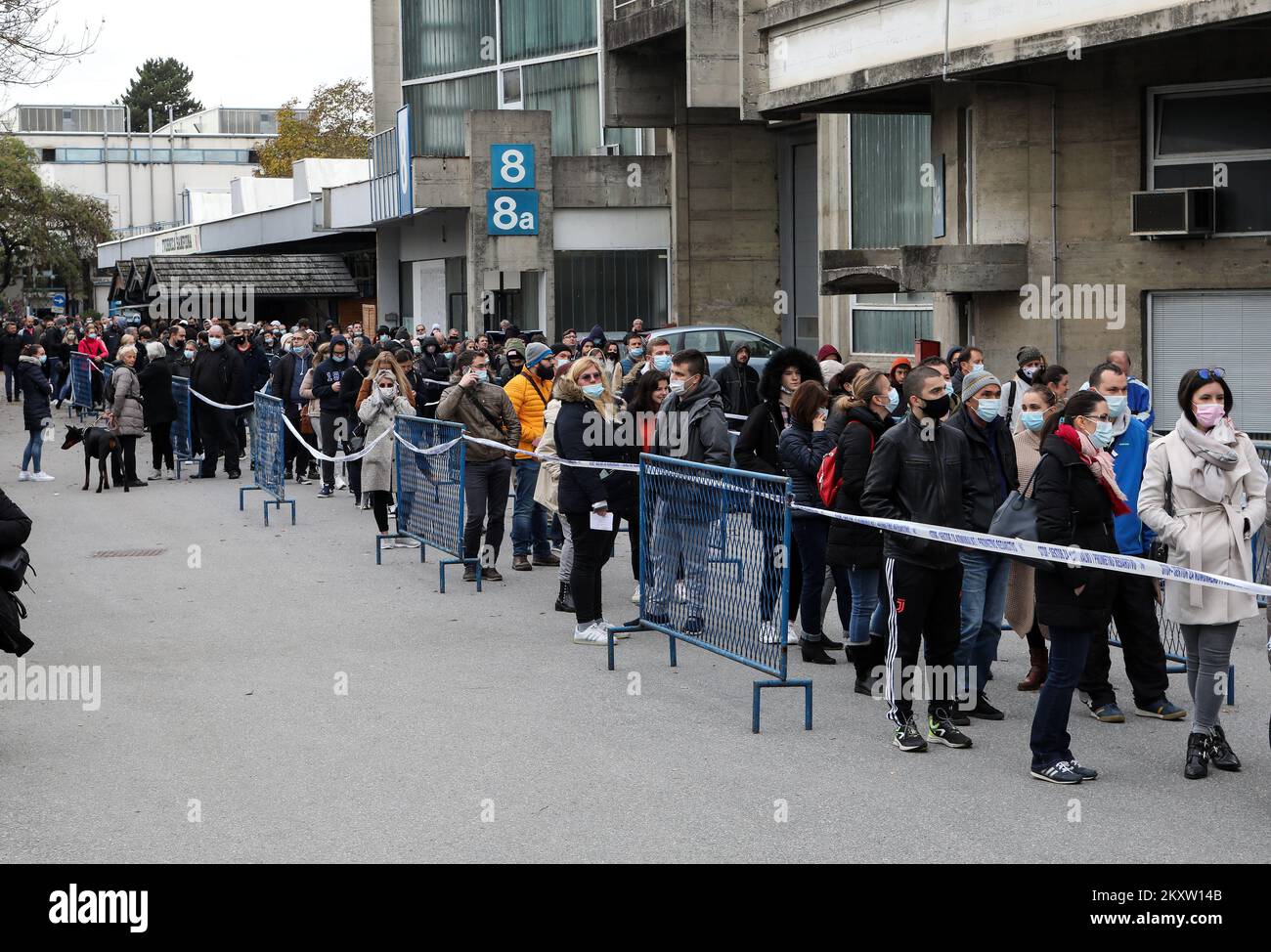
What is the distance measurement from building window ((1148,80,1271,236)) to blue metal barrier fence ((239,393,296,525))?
35.8 ft

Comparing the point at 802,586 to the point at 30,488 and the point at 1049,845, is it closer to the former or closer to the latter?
the point at 1049,845

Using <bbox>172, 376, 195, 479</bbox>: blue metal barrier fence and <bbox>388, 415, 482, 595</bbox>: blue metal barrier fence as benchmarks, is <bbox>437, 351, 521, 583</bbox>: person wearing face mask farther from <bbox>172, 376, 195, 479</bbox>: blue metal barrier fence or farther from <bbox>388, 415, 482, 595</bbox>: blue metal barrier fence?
<bbox>172, 376, 195, 479</bbox>: blue metal barrier fence

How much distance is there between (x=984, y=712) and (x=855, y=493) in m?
1.38

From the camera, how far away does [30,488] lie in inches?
824

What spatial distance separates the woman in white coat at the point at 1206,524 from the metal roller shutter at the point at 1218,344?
11.9 metres

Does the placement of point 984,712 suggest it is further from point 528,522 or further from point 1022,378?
point 528,522

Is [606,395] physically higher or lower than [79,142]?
lower

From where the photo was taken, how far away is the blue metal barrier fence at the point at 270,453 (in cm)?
1744

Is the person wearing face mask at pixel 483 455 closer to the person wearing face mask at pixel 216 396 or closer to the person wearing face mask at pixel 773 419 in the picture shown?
the person wearing face mask at pixel 773 419

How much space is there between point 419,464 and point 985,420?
6.50 m

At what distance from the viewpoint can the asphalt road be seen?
657 centimetres

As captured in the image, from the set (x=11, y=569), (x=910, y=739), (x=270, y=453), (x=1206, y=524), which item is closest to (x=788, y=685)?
(x=910, y=739)

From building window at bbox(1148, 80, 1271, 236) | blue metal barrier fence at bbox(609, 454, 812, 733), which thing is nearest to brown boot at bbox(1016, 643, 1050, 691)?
blue metal barrier fence at bbox(609, 454, 812, 733)

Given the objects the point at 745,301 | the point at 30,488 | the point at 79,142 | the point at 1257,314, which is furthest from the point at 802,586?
the point at 79,142
